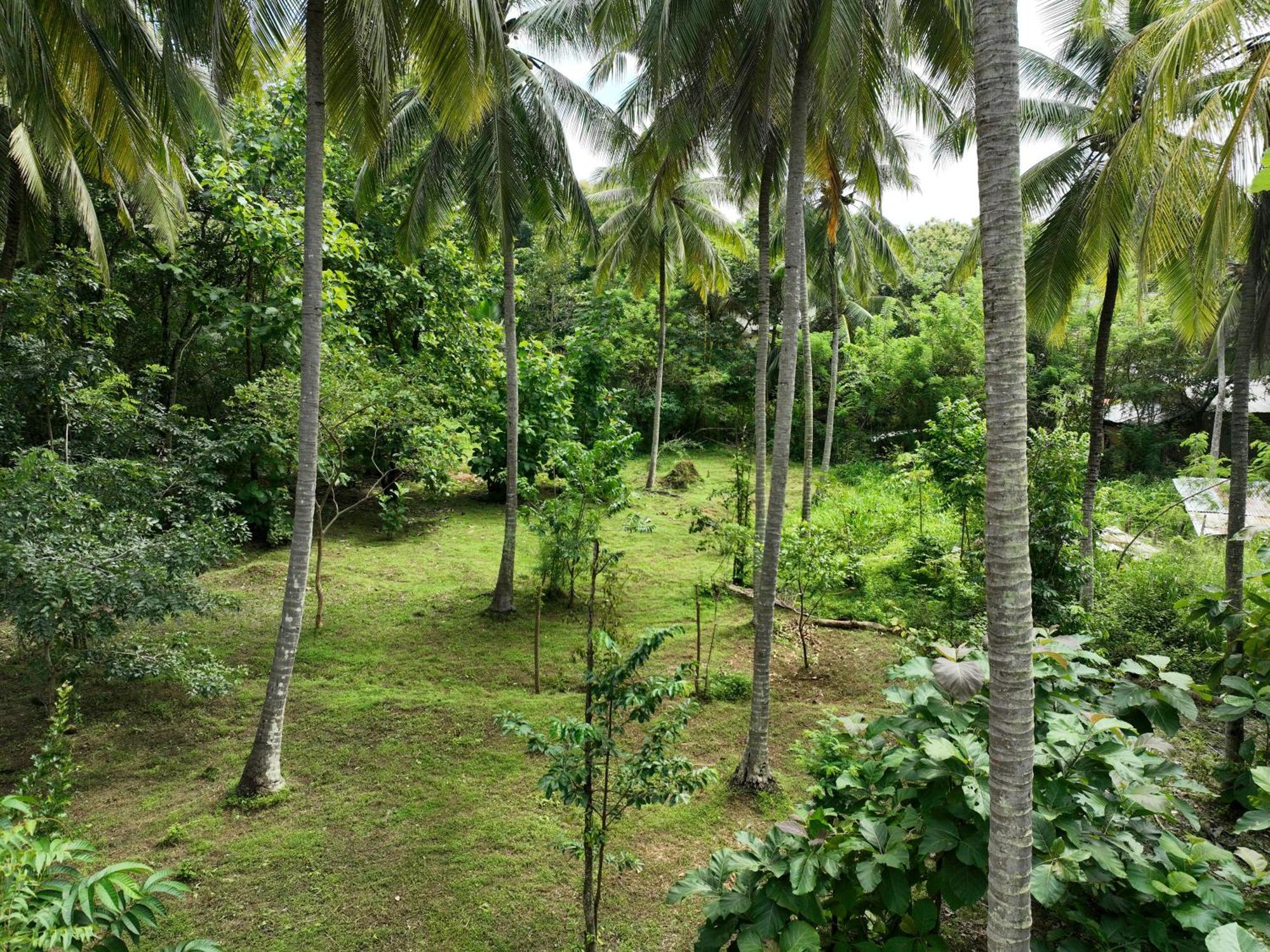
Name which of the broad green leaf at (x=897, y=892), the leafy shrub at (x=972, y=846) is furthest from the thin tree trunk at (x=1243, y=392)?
the broad green leaf at (x=897, y=892)

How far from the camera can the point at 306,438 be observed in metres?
5.43

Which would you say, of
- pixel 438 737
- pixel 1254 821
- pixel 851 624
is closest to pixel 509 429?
pixel 438 737

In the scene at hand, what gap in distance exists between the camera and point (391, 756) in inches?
242

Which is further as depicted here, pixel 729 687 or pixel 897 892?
pixel 729 687

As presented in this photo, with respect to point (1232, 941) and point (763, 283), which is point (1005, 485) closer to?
point (1232, 941)

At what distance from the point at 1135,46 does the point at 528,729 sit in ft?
21.3

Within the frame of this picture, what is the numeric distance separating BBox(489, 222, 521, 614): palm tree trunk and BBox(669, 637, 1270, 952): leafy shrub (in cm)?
657

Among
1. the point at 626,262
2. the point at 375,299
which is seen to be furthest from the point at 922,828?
the point at 626,262

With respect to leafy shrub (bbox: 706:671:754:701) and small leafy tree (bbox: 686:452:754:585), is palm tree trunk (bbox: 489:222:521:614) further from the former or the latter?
leafy shrub (bbox: 706:671:754:701)

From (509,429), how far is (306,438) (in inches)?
166

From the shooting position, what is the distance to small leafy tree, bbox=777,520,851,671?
842cm

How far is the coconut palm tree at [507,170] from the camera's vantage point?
8859 millimetres

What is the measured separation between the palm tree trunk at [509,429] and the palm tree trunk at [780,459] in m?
4.46

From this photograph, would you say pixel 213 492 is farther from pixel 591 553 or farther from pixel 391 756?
pixel 591 553
